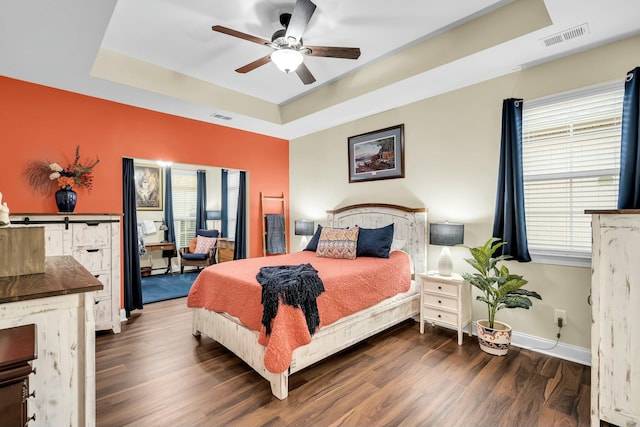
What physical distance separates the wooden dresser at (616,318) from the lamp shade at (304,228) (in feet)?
11.8

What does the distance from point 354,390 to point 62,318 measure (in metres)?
1.84

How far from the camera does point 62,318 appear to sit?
4.19 feet

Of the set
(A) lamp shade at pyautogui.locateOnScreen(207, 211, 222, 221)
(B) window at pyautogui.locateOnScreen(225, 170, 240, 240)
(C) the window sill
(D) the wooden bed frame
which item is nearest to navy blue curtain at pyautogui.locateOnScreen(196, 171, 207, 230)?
(A) lamp shade at pyautogui.locateOnScreen(207, 211, 222, 221)

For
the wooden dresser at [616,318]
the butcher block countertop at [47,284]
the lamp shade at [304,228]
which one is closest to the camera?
the butcher block countertop at [47,284]

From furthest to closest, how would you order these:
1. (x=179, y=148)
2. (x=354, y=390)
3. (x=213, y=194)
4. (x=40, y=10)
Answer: (x=213, y=194)
(x=179, y=148)
(x=354, y=390)
(x=40, y=10)

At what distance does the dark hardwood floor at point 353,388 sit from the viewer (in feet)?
6.26

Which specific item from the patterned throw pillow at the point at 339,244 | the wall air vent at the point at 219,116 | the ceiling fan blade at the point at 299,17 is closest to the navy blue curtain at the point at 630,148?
the patterned throw pillow at the point at 339,244

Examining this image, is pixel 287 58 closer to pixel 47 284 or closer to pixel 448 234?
pixel 47 284

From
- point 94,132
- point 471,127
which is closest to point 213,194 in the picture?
point 94,132

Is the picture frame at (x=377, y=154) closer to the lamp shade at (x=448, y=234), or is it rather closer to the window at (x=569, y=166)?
the lamp shade at (x=448, y=234)

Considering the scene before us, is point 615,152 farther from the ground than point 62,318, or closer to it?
farther from the ground

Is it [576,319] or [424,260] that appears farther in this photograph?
[424,260]

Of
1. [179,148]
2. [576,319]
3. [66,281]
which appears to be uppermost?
[179,148]

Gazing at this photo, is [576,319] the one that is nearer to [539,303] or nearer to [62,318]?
[539,303]
